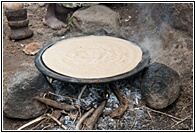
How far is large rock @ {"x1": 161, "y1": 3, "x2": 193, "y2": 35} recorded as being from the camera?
3551mm

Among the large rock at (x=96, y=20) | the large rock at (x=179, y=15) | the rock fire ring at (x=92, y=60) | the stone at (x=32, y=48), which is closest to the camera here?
the rock fire ring at (x=92, y=60)

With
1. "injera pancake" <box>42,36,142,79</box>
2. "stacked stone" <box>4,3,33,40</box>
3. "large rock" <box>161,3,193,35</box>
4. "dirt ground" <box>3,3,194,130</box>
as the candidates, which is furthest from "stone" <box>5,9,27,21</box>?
"large rock" <box>161,3,193,35</box>

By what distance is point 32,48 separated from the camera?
14.9 ft

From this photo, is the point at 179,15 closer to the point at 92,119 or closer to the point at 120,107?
the point at 120,107

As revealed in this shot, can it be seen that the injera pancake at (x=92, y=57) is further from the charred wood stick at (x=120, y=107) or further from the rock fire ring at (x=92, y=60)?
the charred wood stick at (x=120, y=107)

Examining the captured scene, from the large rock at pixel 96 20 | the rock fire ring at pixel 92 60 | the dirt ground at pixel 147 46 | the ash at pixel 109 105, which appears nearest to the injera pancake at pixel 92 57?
the rock fire ring at pixel 92 60

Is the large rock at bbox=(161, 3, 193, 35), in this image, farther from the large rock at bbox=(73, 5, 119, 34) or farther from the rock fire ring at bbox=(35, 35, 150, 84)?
the large rock at bbox=(73, 5, 119, 34)

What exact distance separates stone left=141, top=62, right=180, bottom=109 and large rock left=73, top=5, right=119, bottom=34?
2036mm

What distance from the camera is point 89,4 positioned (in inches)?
207

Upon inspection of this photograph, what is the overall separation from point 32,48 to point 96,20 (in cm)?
129

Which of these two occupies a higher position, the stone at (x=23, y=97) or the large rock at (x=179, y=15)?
the large rock at (x=179, y=15)

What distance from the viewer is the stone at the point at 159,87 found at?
2.82 meters

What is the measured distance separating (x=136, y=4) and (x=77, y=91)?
2790 mm

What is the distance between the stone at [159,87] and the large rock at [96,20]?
6.68ft
